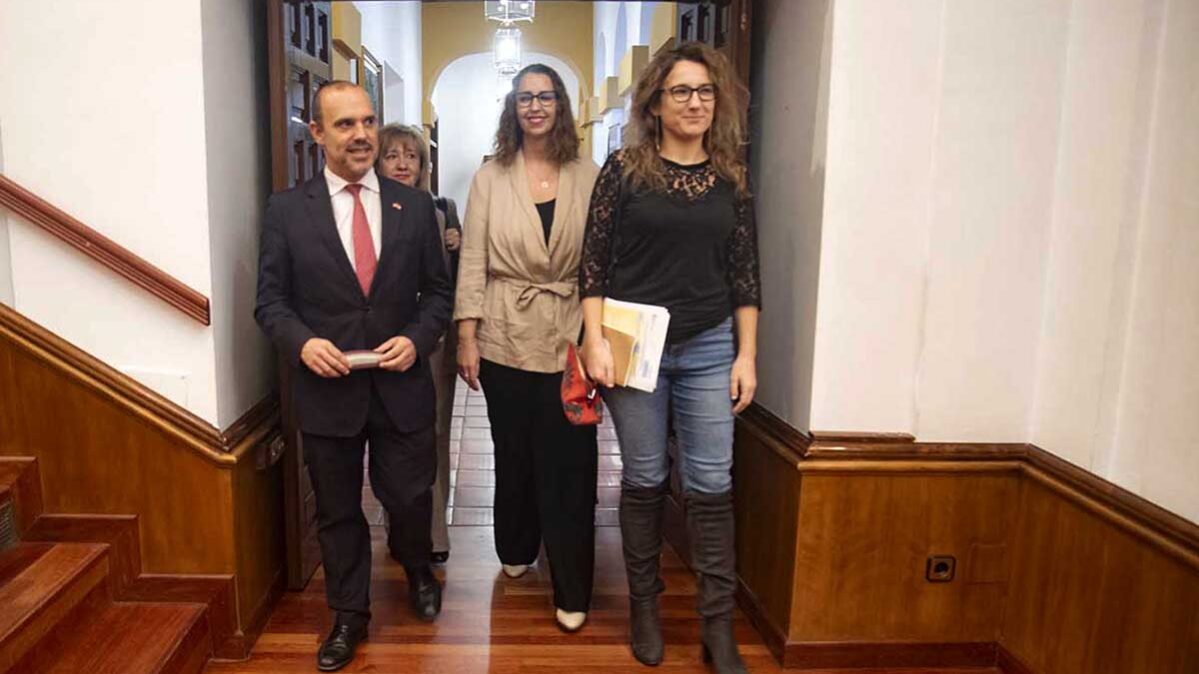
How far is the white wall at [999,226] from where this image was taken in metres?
1.91

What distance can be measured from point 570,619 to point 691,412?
30.3 inches

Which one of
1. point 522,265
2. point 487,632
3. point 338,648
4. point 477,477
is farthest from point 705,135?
point 477,477

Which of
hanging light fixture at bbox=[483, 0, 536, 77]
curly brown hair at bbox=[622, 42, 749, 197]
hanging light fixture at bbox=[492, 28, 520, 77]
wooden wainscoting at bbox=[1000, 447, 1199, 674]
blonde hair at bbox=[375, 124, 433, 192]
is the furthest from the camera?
hanging light fixture at bbox=[492, 28, 520, 77]

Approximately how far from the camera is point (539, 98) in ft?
7.27

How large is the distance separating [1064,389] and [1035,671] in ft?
2.31

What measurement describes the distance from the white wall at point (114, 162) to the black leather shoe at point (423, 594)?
81 cm

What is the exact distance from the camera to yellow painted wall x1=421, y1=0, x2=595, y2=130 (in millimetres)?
10062

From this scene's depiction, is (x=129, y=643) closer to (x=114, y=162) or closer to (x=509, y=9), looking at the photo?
(x=114, y=162)

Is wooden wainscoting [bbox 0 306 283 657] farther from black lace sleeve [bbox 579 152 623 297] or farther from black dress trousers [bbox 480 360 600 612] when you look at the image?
black lace sleeve [bbox 579 152 623 297]

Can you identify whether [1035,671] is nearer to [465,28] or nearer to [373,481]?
[373,481]

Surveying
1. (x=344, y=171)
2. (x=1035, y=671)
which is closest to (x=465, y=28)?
(x=344, y=171)

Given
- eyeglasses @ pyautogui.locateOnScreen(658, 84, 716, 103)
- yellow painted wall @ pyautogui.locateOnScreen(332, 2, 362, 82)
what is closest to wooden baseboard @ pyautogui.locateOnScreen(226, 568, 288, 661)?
eyeglasses @ pyautogui.locateOnScreen(658, 84, 716, 103)

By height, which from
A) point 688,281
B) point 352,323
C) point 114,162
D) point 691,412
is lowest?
point 691,412

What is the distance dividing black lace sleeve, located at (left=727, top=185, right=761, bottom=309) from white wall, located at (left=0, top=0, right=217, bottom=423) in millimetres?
1290
